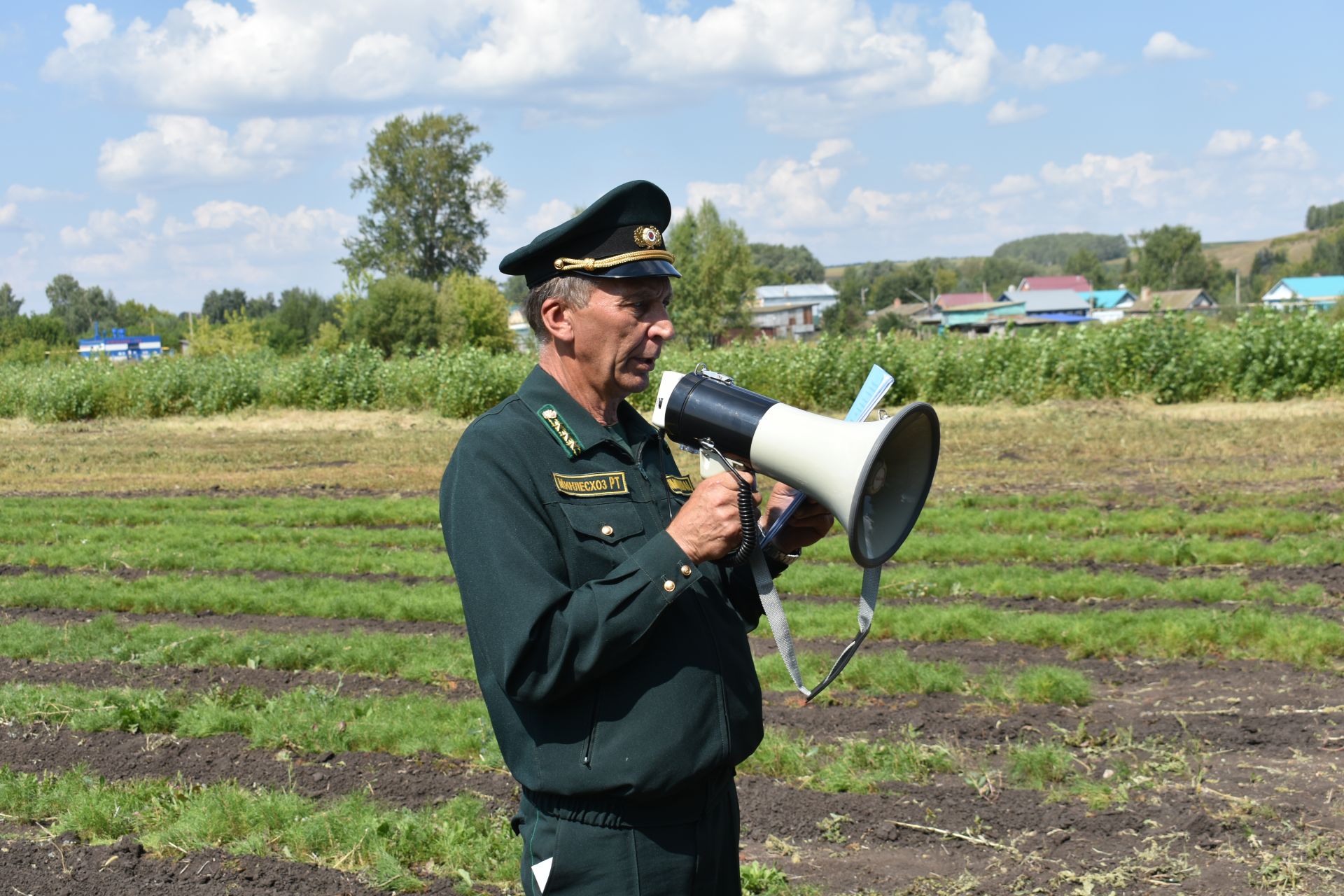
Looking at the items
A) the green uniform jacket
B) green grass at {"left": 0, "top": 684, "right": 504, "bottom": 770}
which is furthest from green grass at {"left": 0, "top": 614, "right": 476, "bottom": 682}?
the green uniform jacket

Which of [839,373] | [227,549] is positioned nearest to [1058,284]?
[839,373]

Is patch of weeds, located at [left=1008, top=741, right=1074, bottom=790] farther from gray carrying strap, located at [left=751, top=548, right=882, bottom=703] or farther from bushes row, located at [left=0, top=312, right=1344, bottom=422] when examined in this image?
bushes row, located at [left=0, top=312, right=1344, bottom=422]

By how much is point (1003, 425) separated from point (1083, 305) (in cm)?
10188

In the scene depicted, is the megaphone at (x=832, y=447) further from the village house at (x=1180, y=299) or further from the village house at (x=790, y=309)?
the village house at (x=1180, y=299)

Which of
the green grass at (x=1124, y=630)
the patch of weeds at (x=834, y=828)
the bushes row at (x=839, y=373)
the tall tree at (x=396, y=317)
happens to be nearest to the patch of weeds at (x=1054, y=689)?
the green grass at (x=1124, y=630)

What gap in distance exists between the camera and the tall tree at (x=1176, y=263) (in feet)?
382

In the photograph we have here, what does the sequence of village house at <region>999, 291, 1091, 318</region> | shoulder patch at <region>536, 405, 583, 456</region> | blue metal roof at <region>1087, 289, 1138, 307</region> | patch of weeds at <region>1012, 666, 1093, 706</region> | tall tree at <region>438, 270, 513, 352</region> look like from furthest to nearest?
blue metal roof at <region>1087, 289, 1138, 307</region>
village house at <region>999, 291, 1091, 318</region>
tall tree at <region>438, 270, 513, 352</region>
patch of weeds at <region>1012, 666, 1093, 706</region>
shoulder patch at <region>536, 405, 583, 456</region>

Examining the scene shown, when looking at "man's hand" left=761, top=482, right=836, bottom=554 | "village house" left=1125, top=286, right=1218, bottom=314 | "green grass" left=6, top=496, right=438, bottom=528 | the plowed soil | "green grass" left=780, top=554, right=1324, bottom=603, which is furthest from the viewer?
"village house" left=1125, top=286, right=1218, bottom=314

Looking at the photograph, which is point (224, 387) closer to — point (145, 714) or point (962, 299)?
point (145, 714)

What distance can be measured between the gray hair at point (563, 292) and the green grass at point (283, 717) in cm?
363

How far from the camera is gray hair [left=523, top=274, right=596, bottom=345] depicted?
7.99ft

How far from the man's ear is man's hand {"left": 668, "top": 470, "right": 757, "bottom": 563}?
0.47 m

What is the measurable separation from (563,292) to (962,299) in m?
131

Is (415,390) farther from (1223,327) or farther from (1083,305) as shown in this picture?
(1083,305)
